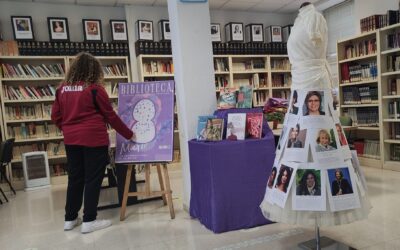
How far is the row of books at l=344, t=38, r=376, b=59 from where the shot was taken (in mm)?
4855

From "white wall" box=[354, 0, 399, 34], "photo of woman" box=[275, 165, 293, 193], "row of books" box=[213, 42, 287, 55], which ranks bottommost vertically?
"photo of woman" box=[275, 165, 293, 193]

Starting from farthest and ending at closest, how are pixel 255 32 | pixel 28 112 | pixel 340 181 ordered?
pixel 255 32
pixel 28 112
pixel 340 181

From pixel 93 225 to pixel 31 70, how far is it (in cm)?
364

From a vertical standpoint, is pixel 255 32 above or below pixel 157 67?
above

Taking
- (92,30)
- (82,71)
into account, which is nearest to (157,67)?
(92,30)

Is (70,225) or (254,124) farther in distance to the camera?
(70,225)

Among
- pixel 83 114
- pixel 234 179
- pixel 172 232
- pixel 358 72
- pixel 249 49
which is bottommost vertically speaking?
pixel 172 232

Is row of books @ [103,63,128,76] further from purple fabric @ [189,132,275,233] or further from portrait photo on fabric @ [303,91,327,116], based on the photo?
portrait photo on fabric @ [303,91,327,116]

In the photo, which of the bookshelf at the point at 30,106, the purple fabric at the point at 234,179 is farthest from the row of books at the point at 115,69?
the purple fabric at the point at 234,179

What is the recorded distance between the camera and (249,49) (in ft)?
21.5

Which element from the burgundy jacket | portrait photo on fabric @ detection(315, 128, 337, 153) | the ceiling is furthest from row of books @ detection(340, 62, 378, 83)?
the burgundy jacket

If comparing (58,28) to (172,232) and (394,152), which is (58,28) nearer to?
(172,232)

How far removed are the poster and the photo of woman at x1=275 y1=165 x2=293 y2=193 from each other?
130cm

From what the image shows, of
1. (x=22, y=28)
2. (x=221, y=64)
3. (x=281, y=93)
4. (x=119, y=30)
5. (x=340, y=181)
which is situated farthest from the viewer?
(x=281, y=93)
